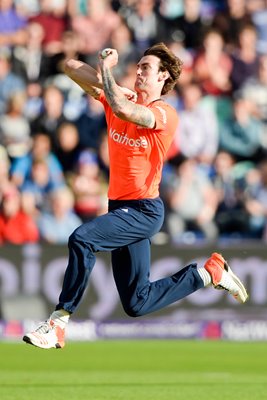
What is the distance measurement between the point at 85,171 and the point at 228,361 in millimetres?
2964

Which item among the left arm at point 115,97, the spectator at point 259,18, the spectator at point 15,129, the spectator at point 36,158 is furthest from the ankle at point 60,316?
the spectator at point 259,18

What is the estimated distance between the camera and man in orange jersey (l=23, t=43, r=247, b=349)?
711 centimetres

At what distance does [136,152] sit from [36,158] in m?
5.26

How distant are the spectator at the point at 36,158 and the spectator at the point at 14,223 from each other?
0.36m

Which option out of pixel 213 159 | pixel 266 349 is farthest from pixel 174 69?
pixel 213 159

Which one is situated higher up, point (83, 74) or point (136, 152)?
point (83, 74)

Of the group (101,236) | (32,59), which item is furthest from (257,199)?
(101,236)

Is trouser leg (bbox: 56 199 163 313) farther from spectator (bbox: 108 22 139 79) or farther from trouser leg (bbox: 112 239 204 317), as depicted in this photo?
spectator (bbox: 108 22 139 79)

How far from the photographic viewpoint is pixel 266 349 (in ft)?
38.5

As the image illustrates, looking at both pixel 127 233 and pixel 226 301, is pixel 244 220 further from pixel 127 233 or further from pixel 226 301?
pixel 127 233

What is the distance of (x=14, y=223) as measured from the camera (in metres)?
12.1

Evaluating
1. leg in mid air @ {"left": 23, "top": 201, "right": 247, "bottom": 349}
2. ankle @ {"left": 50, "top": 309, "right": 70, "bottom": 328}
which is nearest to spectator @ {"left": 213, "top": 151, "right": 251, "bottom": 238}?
leg in mid air @ {"left": 23, "top": 201, "right": 247, "bottom": 349}

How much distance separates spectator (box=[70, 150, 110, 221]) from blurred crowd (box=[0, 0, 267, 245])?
0.5 inches

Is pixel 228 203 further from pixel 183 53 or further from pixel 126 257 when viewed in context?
pixel 126 257
